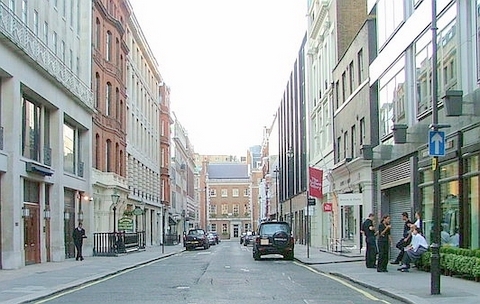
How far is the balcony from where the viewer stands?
25500 millimetres

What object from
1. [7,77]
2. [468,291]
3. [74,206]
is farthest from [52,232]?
[468,291]

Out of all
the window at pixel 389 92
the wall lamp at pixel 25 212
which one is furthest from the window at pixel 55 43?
the window at pixel 389 92

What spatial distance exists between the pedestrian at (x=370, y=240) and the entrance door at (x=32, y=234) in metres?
13.6

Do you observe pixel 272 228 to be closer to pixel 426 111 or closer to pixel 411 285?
pixel 426 111

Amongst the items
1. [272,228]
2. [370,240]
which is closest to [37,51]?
[272,228]

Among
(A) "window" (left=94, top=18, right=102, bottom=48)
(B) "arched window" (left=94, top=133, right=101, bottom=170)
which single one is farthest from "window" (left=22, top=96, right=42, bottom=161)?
(A) "window" (left=94, top=18, right=102, bottom=48)

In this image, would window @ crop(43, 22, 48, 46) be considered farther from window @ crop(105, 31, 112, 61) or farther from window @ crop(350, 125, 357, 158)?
window @ crop(350, 125, 357, 158)

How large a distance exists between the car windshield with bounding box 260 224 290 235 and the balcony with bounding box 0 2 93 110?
1119 cm

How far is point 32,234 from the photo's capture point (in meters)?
30.8

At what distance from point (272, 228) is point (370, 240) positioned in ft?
37.0

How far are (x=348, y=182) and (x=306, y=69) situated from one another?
20.7 m

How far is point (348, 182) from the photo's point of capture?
36.5 metres

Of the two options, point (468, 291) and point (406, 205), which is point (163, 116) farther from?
point (468, 291)

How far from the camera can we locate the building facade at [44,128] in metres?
26.5
